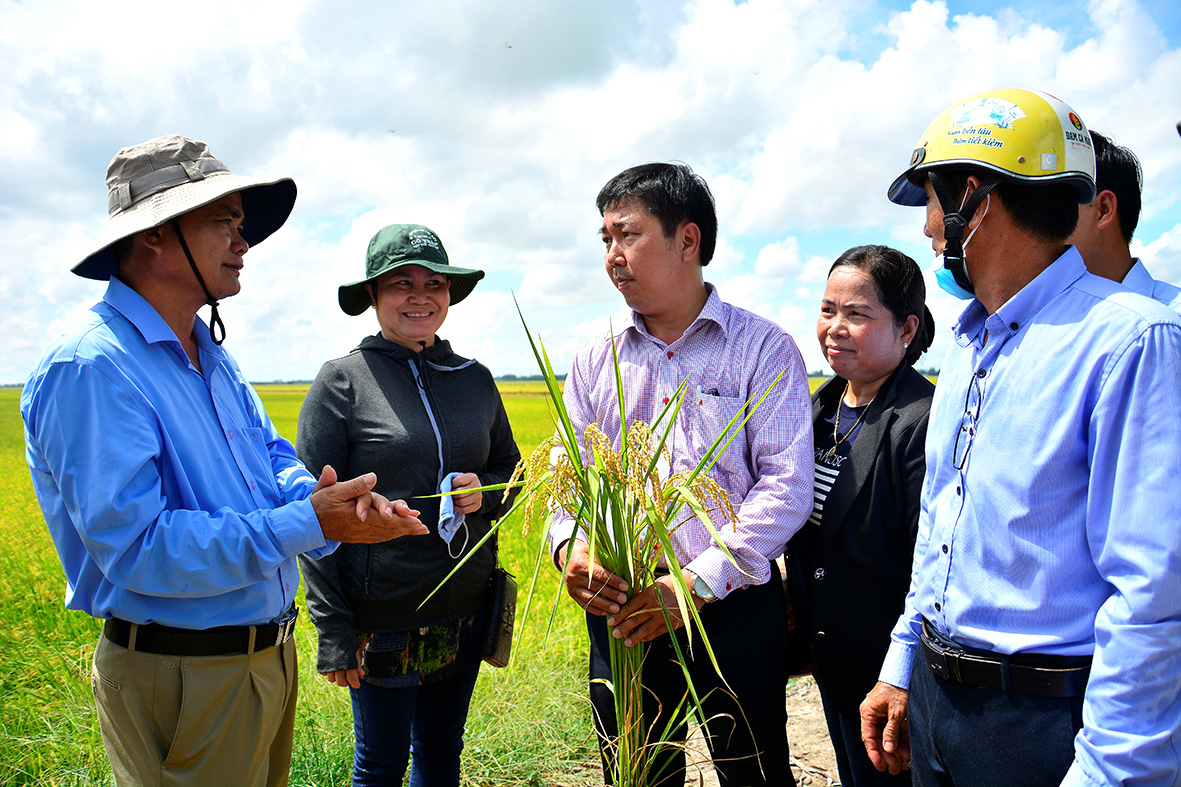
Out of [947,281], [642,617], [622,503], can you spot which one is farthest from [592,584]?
[947,281]

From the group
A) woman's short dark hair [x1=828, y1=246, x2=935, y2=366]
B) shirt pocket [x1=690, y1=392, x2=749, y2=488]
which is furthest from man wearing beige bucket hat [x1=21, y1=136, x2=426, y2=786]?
woman's short dark hair [x1=828, y1=246, x2=935, y2=366]

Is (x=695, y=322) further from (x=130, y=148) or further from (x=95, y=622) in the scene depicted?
(x=95, y=622)

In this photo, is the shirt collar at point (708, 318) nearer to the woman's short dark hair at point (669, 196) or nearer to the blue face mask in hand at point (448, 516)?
the woman's short dark hair at point (669, 196)

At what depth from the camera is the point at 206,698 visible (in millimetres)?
2076

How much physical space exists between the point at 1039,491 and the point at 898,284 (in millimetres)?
1503

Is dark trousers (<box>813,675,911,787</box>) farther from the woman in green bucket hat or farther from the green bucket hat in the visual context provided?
the green bucket hat

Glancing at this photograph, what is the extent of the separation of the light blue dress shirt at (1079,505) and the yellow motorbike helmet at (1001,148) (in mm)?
216

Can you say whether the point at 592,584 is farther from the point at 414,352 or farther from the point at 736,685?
the point at 414,352

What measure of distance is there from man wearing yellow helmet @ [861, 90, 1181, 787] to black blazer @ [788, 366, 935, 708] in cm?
51

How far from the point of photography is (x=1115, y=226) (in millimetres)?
2662

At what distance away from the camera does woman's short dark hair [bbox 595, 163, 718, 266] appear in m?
2.79

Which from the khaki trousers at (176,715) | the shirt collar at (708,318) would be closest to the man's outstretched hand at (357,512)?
the khaki trousers at (176,715)

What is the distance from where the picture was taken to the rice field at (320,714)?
11.8ft

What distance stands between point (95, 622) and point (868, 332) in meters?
5.54
